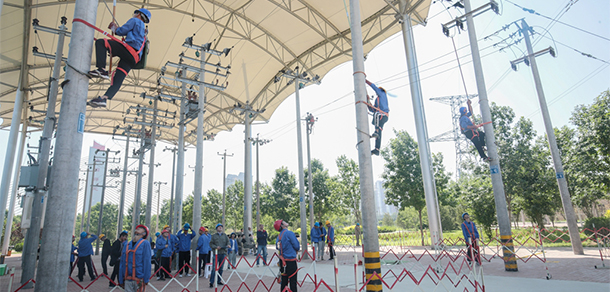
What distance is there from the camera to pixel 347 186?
30.7 meters

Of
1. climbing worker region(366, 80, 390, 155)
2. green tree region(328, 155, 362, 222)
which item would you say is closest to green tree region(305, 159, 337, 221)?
green tree region(328, 155, 362, 222)

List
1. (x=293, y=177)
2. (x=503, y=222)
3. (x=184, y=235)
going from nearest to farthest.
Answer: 1. (x=503, y=222)
2. (x=184, y=235)
3. (x=293, y=177)

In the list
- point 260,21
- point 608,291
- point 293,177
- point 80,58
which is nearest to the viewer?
point 80,58

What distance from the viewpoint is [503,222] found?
344 inches

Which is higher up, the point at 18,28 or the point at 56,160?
the point at 18,28

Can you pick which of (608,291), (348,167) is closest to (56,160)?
(608,291)

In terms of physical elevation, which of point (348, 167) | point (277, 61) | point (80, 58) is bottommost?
point (80, 58)

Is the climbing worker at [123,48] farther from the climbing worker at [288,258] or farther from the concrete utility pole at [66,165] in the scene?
the climbing worker at [288,258]

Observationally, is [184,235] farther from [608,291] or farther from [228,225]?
[228,225]

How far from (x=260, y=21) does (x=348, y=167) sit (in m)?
17.1

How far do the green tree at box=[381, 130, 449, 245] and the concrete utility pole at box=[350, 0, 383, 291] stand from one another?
1888 cm

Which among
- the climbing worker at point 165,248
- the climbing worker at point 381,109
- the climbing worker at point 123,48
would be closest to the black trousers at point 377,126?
the climbing worker at point 381,109

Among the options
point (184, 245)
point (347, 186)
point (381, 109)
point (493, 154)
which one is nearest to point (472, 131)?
point (493, 154)

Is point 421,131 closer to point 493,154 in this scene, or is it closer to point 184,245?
point 493,154
